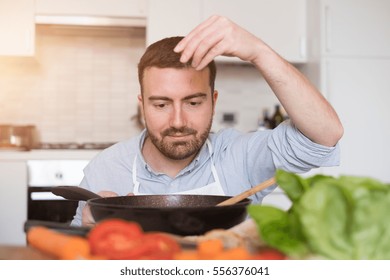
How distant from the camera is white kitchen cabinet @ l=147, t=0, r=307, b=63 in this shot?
2416 millimetres

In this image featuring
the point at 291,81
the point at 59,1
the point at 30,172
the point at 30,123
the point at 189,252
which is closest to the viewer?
the point at 189,252

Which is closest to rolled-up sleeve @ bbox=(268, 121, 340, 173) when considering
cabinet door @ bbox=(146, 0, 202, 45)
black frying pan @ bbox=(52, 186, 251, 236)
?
black frying pan @ bbox=(52, 186, 251, 236)

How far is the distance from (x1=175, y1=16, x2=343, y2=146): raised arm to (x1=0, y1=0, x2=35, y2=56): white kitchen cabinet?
1711mm

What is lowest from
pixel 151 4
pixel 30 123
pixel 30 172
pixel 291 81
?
pixel 30 172

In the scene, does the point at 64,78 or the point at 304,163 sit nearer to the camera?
the point at 304,163

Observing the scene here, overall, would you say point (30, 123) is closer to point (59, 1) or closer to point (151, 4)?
point (59, 1)

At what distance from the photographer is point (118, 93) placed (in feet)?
9.11

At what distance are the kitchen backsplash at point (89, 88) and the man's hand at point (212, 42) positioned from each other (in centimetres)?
185

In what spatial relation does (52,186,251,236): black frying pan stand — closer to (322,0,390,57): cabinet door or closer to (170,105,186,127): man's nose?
(170,105,186,127): man's nose

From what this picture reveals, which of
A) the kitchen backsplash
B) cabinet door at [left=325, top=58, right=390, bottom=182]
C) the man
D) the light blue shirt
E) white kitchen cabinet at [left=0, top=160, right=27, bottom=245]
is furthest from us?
the kitchen backsplash

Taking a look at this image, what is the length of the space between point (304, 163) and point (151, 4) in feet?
5.20

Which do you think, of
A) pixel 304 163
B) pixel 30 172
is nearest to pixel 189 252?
pixel 304 163

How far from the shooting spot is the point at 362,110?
2.37m

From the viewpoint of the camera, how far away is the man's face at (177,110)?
106 cm
